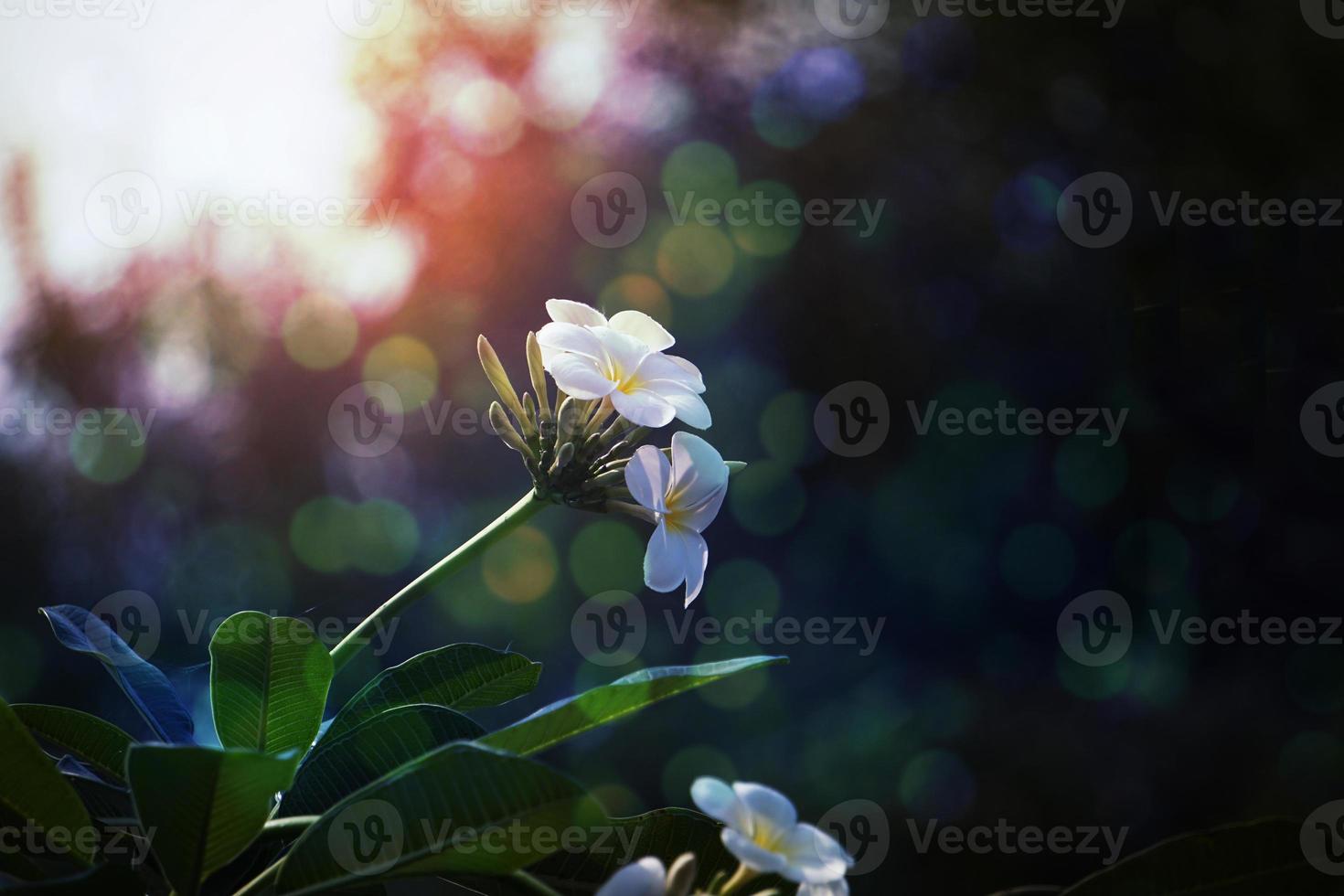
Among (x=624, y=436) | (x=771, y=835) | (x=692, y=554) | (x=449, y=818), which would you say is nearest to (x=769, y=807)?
(x=771, y=835)

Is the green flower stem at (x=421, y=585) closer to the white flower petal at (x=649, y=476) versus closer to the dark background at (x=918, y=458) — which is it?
the white flower petal at (x=649, y=476)

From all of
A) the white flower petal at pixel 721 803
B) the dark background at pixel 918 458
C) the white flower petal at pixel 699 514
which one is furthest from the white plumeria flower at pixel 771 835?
the dark background at pixel 918 458

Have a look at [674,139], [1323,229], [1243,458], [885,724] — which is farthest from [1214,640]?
[674,139]

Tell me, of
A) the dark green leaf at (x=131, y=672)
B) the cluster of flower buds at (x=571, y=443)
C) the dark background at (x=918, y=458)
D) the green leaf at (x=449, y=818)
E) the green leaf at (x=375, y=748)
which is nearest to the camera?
the green leaf at (x=449, y=818)

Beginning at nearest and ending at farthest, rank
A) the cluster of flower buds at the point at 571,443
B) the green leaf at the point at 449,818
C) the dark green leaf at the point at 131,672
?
the green leaf at the point at 449,818
the dark green leaf at the point at 131,672
the cluster of flower buds at the point at 571,443

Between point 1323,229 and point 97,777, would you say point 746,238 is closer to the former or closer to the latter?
point 1323,229

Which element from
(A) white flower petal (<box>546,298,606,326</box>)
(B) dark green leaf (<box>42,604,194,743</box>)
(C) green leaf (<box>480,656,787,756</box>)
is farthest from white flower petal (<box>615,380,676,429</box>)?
(B) dark green leaf (<box>42,604,194,743</box>)

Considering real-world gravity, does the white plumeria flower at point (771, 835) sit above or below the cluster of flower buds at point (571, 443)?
below

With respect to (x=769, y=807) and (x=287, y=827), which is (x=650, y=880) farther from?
(x=287, y=827)
